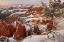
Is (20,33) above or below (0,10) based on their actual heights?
below

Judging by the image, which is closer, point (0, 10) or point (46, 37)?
point (46, 37)

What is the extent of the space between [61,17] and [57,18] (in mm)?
136

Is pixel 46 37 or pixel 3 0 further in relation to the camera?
pixel 3 0

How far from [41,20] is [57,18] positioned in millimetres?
493

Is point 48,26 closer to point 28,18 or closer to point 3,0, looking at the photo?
point 28,18

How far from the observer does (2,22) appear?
6.18 metres

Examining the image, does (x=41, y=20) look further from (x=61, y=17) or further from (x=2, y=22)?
(x=2, y=22)

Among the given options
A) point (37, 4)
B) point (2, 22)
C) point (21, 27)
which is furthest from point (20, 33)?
point (37, 4)

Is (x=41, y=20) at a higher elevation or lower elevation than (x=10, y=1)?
lower

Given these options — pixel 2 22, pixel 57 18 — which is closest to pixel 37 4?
pixel 57 18

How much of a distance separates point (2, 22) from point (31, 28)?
909 millimetres

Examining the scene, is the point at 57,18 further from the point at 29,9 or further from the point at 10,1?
the point at 10,1

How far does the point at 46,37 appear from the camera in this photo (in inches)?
235

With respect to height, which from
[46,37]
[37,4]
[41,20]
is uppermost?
[37,4]
